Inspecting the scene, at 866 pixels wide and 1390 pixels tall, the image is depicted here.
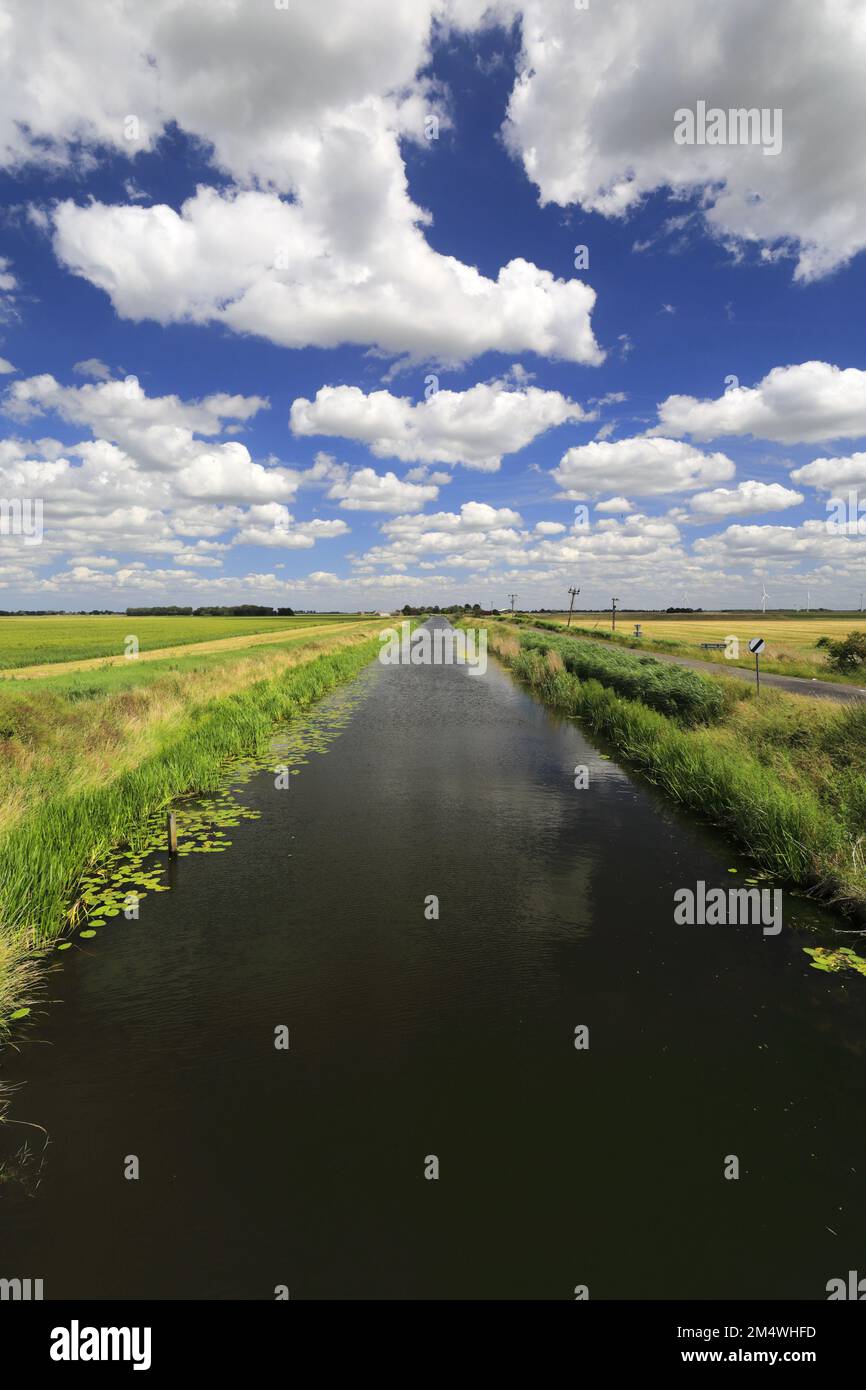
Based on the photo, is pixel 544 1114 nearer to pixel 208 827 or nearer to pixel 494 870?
pixel 494 870

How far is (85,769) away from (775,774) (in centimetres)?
1406

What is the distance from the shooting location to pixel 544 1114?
450 centimetres

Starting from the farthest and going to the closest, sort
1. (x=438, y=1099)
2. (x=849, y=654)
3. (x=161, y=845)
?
(x=849, y=654) < (x=161, y=845) < (x=438, y=1099)

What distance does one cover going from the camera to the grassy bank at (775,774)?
28.3 ft

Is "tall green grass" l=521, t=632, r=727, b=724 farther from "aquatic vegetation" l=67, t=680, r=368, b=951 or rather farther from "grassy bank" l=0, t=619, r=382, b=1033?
"grassy bank" l=0, t=619, r=382, b=1033

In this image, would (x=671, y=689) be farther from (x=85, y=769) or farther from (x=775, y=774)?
(x=85, y=769)

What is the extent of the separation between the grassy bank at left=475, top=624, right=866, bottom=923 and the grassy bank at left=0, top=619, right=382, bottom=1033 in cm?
1036

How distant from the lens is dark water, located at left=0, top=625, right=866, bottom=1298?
3.52 m

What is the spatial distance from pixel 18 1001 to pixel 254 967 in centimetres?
231

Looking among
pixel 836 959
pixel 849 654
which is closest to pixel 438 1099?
pixel 836 959

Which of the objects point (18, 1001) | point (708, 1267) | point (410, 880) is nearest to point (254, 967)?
point (18, 1001)

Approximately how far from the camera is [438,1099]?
4.65m

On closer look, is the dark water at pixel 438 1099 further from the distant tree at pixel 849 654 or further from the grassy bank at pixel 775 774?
the distant tree at pixel 849 654
